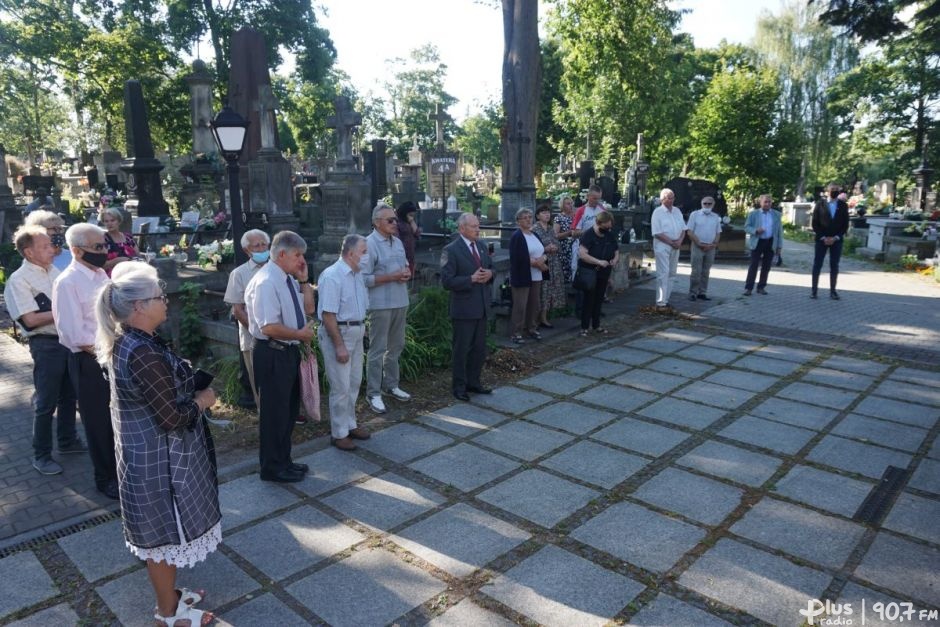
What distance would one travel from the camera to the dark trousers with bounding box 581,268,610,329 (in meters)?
8.31

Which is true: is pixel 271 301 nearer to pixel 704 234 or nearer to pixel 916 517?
pixel 916 517

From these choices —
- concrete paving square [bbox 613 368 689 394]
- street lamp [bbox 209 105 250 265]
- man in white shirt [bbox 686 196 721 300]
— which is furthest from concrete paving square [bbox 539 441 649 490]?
man in white shirt [bbox 686 196 721 300]

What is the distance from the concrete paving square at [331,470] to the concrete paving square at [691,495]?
202 centimetres

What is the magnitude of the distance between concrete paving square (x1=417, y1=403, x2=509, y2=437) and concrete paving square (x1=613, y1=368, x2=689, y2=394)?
1.65 metres

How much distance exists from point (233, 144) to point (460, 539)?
435 centimetres

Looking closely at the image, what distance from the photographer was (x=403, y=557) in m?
3.50

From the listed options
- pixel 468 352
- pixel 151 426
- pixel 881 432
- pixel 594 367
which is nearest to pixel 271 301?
pixel 151 426

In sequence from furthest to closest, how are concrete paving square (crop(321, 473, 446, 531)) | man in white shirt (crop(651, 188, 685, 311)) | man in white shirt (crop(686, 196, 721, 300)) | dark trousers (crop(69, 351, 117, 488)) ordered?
man in white shirt (crop(686, 196, 721, 300)) < man in white shirt (crop(651, 188, 685, 311)) < dark trousers (crop(69, 351, 117, 488)) < concrete paving square (crop(321, 473, 446, 531))

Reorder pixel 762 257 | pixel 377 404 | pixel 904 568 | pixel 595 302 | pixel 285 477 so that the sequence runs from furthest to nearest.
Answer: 1. pixel 762 257
2. pixel 595 302
3. pixel 377 404
4. pixel 285 477
5. pixel 904 568

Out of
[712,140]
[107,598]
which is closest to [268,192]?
[107,598]

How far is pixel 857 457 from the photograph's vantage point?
15.4 ft

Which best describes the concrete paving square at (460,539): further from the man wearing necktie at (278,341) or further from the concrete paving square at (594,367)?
the concrete paving square at (594,367)

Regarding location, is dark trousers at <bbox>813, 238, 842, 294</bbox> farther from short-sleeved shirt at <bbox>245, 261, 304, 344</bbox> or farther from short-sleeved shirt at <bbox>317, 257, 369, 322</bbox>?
short-sleeved shirt at <bbox>245, 261, 304, 344</bbox>

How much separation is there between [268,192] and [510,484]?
10122 mm
